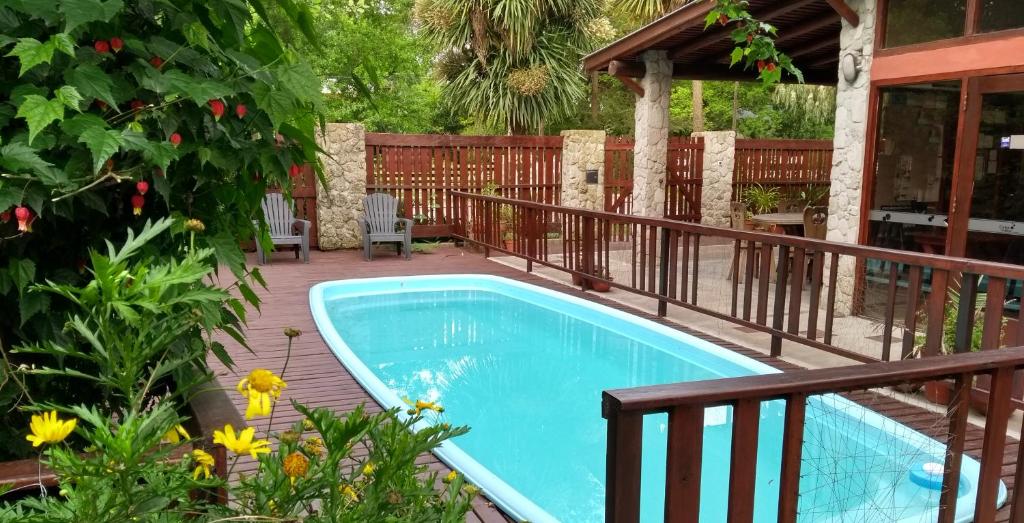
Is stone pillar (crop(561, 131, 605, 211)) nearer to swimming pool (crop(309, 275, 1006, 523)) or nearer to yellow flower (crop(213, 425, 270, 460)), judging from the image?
swimming pool (crop(309, 275, 1006, 523))

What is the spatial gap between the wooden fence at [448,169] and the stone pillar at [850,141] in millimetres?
5927

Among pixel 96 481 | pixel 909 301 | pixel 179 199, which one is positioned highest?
pixel 179 199

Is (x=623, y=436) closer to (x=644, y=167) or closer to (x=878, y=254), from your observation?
(x=878, y=254)

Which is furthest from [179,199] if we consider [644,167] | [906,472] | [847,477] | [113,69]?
[644,167]

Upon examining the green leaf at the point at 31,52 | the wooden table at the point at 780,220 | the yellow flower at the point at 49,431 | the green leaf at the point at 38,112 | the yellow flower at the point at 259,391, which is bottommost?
the wooden table at the point at 780,220

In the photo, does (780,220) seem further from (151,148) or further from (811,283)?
(151,148)

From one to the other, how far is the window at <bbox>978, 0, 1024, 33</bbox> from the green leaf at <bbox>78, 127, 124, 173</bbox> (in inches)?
234

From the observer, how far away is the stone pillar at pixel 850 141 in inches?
243

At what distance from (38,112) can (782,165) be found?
13.1 meters

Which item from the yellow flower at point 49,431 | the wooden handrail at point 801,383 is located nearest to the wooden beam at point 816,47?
the wooden handrail at point 801,383

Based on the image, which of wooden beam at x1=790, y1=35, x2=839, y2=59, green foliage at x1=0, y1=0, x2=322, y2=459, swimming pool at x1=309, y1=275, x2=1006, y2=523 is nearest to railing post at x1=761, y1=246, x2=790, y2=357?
swimming pool at x1=309, y1=275, x2=1006, y2=523

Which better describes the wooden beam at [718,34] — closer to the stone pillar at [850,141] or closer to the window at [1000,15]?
the stone pillar at [850,141]

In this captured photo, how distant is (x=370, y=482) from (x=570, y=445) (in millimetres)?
3339

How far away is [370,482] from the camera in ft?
3.83
